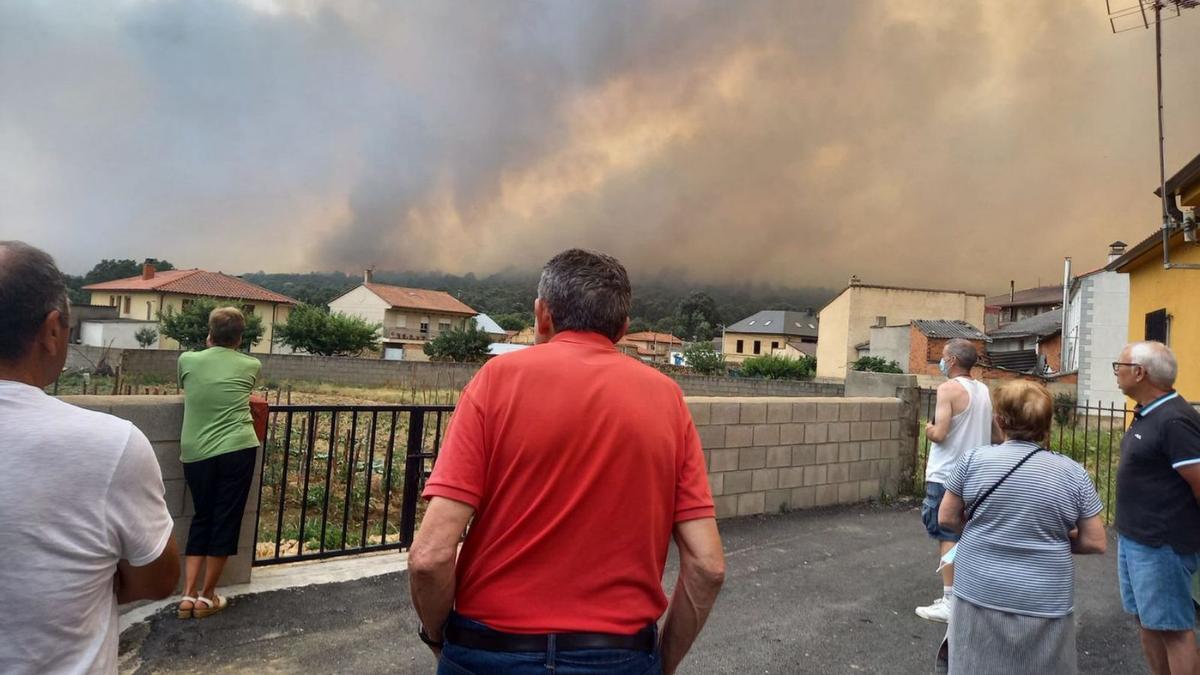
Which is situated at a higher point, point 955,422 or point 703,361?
point 703,361

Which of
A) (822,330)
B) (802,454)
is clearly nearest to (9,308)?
(802,454)

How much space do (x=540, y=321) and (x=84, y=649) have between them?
1233 millimetres

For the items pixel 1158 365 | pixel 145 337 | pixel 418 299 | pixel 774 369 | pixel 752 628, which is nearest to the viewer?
pixel 1158 365

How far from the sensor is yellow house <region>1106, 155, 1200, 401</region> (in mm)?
8070

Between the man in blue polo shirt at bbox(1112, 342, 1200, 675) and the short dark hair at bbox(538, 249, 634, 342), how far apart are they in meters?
2.75

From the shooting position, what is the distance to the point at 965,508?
2930 millimetres

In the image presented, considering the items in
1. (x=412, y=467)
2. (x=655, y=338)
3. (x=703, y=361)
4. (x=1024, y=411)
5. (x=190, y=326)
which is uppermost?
(x=655, y=338)

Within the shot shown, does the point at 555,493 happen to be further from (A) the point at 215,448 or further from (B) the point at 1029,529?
(A) the point at 215,448

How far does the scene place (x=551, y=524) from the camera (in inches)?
67.1

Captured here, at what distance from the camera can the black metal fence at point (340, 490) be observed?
5.26m

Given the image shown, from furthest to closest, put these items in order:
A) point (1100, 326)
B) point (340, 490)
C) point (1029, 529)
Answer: point (1100, 326) < point (340, 490) < point (1029, 529)

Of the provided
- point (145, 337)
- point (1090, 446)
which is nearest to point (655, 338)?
point (145, 337)

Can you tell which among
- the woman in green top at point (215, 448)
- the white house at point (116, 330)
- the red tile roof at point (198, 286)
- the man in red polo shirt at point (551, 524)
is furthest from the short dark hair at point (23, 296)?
the red tile roof at point (198, 286)

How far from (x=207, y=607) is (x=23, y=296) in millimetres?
3381
